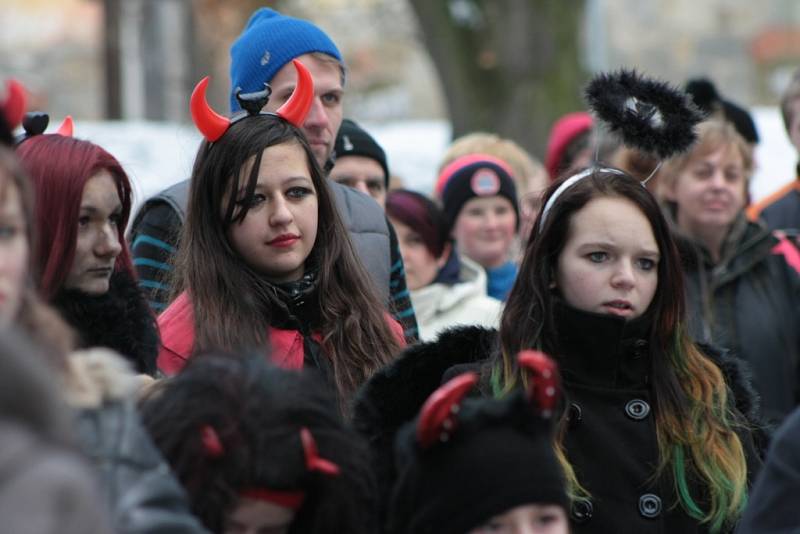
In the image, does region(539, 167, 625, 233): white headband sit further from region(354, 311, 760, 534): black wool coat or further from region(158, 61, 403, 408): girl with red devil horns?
region(158, 61, 403, 408): girl with red devil horns

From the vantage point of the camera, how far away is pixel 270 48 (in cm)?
534

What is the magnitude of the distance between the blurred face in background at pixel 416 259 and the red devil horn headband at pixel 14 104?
3619 mm

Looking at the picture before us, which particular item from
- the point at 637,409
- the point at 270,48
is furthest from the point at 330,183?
the point at 637,409

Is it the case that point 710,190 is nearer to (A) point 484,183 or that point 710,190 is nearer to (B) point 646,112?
(A) point 484,183

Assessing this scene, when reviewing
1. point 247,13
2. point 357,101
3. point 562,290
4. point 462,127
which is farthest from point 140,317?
point 357,101

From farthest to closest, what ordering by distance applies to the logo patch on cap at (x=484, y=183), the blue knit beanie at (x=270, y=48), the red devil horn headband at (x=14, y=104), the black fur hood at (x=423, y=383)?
1. the logo patch on cap at (x=484, y=183)
2. the blue knit beanie at (x=270, y=48)
3. the black fur hood at (x=423, y=383)
4. the red devil horn headband at (x=14, y=104)

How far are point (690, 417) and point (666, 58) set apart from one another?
112ft

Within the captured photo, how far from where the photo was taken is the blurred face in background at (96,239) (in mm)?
4031

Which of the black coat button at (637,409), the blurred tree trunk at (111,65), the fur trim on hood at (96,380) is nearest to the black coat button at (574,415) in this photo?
the black coat button at (637,409)

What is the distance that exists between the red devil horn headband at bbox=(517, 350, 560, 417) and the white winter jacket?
318 cm

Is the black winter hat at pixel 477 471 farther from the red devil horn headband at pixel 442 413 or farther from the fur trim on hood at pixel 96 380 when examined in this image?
the fur trim on hood at pixel 96 380

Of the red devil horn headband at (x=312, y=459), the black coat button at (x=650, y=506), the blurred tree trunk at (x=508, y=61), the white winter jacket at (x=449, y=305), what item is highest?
the blurred tree trunk at (x=508, y=61)

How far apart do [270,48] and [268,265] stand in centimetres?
119

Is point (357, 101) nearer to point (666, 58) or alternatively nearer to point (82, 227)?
point (666, 58)
